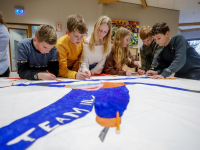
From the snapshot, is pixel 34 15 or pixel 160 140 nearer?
pixel 160 140

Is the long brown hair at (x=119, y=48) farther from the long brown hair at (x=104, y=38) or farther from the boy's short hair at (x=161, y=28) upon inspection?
the boy's short hair at (x=161, y=28)

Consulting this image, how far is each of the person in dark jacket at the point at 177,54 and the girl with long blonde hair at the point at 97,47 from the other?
47cm

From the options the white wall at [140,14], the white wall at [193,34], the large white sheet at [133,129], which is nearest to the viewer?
the large white sheet at [133,129]

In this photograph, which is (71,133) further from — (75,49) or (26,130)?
(75,49)

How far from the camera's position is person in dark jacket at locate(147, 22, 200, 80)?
1135mm

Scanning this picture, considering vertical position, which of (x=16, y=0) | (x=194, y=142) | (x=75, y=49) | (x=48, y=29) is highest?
(x=16, y=0)

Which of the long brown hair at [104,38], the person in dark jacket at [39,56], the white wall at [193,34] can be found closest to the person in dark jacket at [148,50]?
the long brown hair at [104,38]

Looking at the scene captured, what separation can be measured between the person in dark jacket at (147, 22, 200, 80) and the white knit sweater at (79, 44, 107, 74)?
526 millimetres

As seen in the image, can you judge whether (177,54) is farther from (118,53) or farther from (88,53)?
(88,53)

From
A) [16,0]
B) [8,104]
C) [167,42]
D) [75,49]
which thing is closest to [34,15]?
[16,0]

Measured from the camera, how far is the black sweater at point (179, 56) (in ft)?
3.71

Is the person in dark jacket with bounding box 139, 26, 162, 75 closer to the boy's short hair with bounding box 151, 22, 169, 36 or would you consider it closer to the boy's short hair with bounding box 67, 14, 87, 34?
the boy's short hair with bounding box 151, 22, 169, 36

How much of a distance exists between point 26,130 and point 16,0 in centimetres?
424

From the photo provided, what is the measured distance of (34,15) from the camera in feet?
11.4
